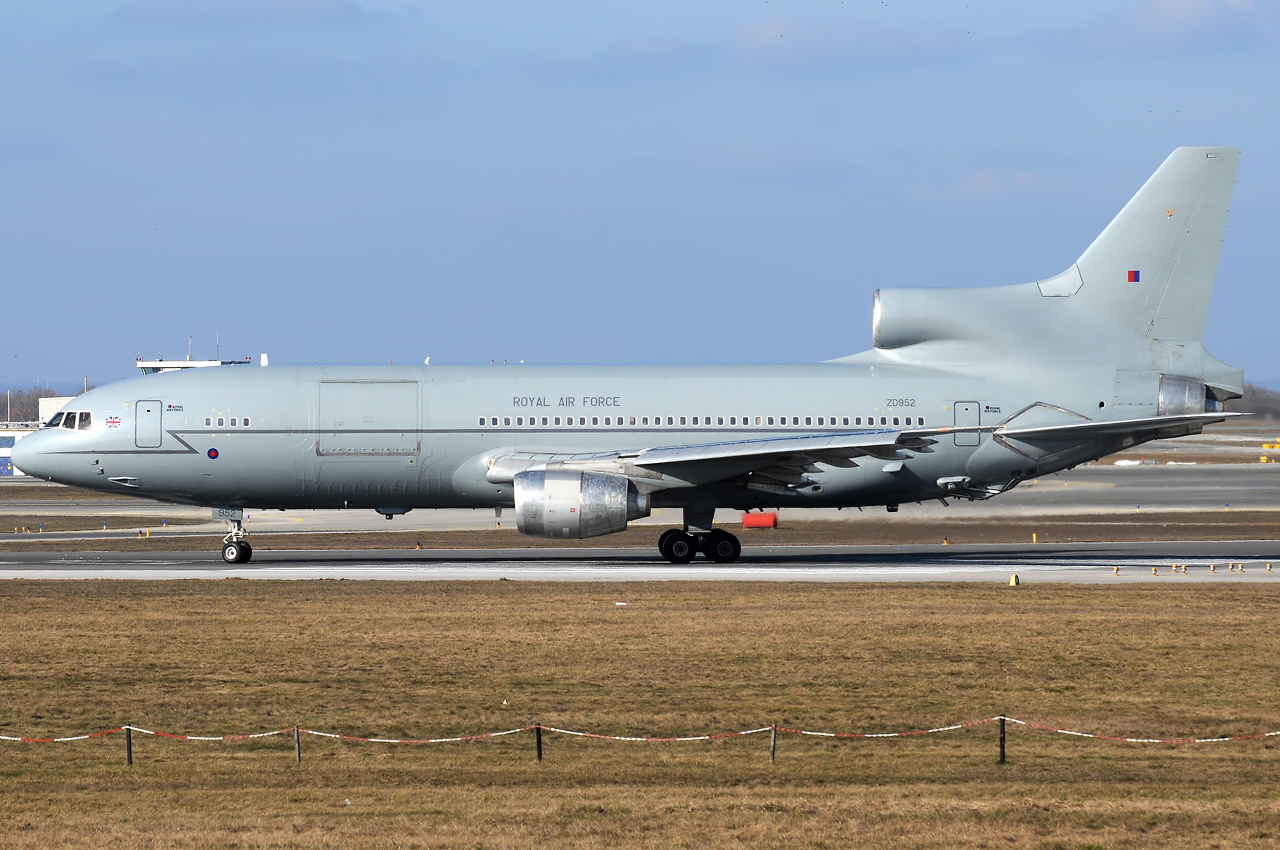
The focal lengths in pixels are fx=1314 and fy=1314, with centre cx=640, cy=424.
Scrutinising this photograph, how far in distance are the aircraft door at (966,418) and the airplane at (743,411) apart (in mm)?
50

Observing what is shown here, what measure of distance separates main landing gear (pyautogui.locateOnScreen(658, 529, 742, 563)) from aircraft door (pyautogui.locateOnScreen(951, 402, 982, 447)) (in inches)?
247

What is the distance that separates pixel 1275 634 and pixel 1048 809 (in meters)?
11.3

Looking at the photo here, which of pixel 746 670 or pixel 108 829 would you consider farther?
pixel 746 670

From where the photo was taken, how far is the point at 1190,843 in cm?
1041

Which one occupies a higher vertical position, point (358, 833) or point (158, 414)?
point (158, 414)

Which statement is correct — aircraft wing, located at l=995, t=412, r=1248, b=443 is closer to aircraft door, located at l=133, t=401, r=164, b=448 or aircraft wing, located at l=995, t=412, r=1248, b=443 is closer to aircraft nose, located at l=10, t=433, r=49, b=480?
aircraft door, located at l=133, t=401, r=164, b=448

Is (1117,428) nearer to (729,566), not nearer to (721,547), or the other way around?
(729,566)

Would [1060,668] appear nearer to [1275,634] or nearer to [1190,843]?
[1275,634]

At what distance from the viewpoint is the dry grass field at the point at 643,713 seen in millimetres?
11023

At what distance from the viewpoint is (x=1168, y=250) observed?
3334 centimetres

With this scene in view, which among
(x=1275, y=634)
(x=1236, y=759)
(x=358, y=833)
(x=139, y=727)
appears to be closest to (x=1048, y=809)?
(x=1236, y=759)

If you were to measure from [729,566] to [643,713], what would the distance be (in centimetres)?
1688

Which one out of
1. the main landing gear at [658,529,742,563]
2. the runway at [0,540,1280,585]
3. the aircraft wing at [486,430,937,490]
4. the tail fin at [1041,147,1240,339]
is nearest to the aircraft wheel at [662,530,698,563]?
the main landing gear at [658,529,742,563]

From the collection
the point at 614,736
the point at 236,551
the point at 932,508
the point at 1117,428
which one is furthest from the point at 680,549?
the point at 614,736
